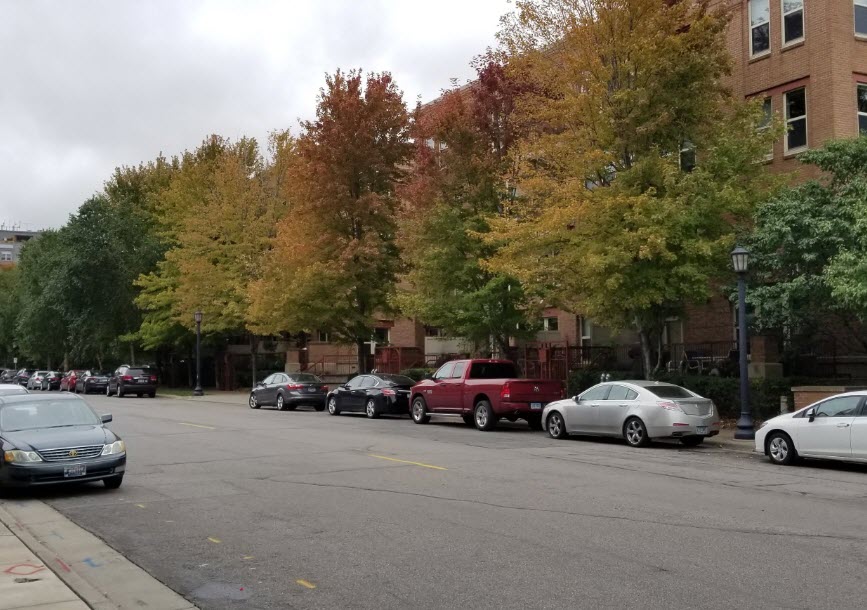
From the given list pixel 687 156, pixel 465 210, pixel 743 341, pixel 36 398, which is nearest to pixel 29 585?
pixel 36 398

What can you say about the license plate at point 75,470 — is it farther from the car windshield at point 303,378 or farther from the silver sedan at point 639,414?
the car windshield at point 303,378

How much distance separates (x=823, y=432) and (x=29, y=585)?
39.9 feet

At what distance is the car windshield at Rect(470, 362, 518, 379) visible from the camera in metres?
22.4

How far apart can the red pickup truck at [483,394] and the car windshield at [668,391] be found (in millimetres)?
4152

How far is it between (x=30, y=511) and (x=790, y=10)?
25052 mm

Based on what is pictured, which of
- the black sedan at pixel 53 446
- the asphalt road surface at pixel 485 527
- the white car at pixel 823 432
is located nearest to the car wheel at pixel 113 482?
the black sedan at pixel 53 446

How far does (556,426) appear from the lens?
19.3 meters

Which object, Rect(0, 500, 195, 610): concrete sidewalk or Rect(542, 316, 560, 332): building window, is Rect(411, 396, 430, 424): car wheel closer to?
Rect(542, 316, 560, 332): building window

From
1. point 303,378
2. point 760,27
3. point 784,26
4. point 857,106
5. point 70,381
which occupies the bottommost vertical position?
point 70,381

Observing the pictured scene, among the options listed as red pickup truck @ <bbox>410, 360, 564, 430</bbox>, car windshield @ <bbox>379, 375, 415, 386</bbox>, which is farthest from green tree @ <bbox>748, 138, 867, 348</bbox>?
car windshield @ <bbox>379, 375, 415, 386</bbox>

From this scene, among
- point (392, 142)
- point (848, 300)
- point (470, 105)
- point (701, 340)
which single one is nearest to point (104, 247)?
point (392, 142)

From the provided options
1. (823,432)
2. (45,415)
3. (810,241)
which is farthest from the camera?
(810,241)

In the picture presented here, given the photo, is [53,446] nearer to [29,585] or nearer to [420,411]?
[29,585]

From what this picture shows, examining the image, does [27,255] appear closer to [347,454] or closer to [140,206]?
[140,206]
